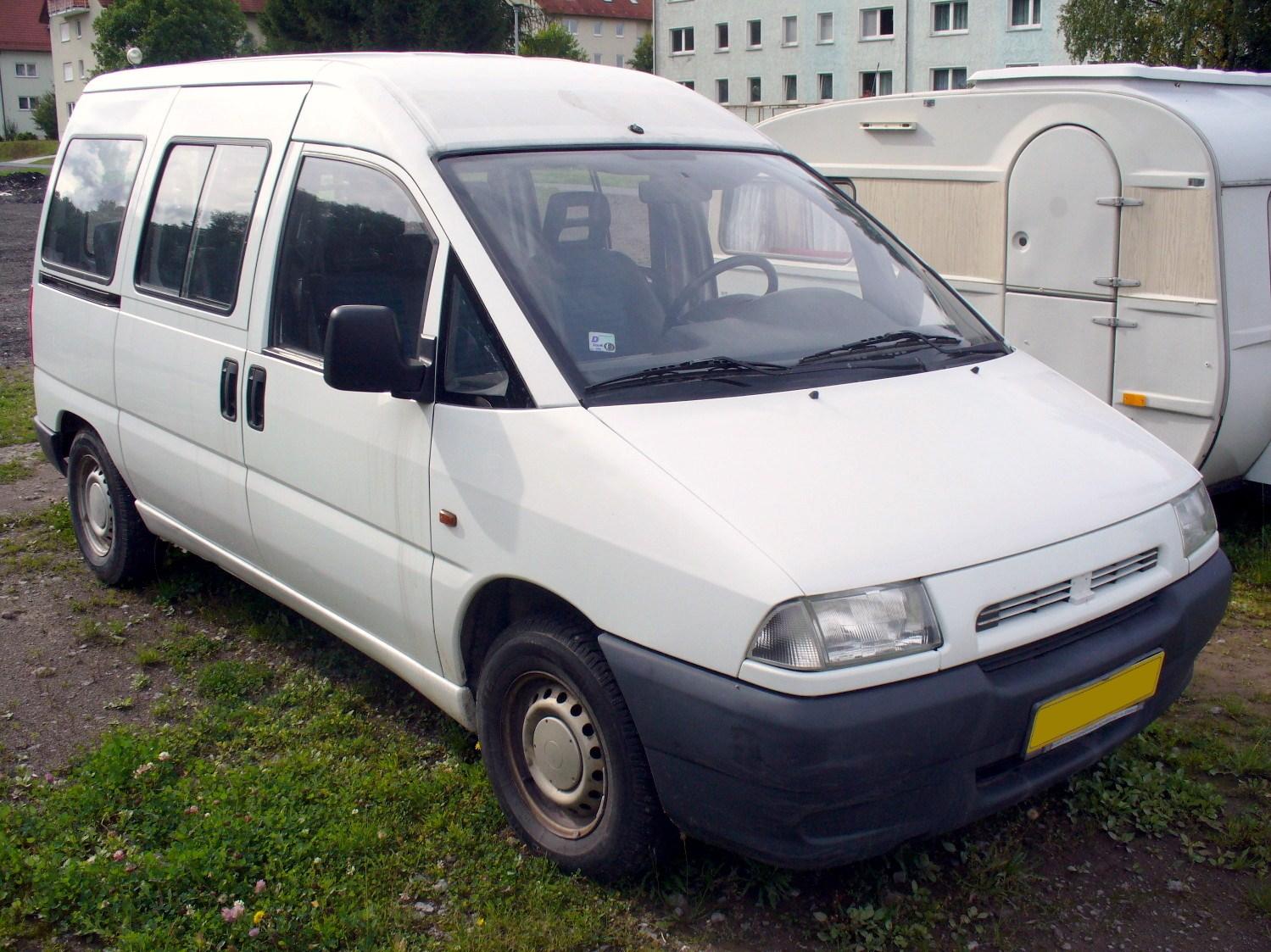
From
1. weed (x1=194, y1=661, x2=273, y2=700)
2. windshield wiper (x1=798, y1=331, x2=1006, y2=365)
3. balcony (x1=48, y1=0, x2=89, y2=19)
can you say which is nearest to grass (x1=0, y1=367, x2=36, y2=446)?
weed (x1=194, y1=661, x2=273, y2=700)

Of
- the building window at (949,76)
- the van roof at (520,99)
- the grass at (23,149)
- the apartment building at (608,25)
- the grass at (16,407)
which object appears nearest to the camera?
the van roof at (520,99)

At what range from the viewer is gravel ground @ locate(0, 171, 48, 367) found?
1331cm

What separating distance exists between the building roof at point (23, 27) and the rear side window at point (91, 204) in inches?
3597

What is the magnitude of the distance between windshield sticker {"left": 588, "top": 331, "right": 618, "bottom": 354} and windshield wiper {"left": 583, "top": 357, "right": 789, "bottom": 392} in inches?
4.2

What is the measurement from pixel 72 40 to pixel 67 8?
6.38 feet

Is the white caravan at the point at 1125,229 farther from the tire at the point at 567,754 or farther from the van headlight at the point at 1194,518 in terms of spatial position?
the tire at the point at 567,754

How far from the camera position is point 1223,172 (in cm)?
590

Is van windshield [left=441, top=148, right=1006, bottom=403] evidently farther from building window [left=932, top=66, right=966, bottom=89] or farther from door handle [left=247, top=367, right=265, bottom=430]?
building window [left=932, top=66, right=966, bottom=89]

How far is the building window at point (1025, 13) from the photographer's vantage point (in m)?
51.2

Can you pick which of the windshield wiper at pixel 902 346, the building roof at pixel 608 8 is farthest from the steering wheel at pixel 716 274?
the building roof at pixel 608 8

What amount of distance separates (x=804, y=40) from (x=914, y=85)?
22.5ft

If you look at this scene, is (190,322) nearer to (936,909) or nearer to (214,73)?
(214,73)

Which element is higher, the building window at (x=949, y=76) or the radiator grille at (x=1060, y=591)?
the building window at (x=949, y=76)

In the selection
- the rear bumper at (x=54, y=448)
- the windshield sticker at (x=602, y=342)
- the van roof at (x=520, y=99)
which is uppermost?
the van roof at (x=520, y=99)
